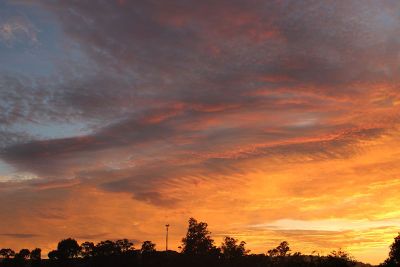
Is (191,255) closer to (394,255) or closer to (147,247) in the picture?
(147,247)

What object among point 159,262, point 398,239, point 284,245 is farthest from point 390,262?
point 159,262

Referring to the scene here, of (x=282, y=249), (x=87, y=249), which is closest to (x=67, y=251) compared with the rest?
(x=87, y=249)

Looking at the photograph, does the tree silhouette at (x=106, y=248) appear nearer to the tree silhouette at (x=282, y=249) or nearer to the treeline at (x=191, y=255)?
the treeline at (x=191, y=255)

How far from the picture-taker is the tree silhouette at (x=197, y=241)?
17200 cm

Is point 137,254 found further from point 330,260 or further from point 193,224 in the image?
point 330,260

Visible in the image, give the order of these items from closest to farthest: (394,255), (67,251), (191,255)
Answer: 1. (394,255)
2. (191,255)
3. (67,251)

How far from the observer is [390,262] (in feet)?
318

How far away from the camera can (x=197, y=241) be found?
173 meters

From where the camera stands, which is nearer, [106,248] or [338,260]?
[338,260]

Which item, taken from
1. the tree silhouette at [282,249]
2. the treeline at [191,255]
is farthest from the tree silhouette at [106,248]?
the tree silhouette at [282,249]

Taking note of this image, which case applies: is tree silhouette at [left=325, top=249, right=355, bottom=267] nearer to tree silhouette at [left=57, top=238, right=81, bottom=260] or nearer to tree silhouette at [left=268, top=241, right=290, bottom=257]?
tree silhouette at [left=268, top=241, right=290, bottom=257]

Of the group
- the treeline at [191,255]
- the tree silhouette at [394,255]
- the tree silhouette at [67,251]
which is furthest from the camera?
Result: the tree silhouette at [67,251]

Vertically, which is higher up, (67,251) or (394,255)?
(67,251)

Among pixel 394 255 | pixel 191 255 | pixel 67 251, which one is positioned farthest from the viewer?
pixel 67 251
